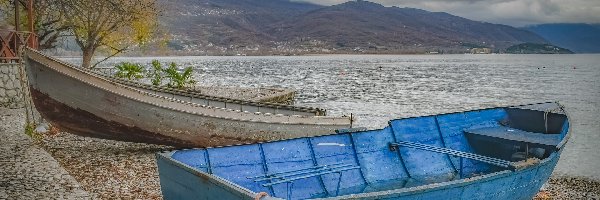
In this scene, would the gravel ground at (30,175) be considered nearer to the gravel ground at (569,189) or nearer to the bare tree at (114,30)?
the gravel ground at (569,189)

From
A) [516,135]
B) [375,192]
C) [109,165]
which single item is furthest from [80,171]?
[516,135]

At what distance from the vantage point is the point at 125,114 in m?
14.1

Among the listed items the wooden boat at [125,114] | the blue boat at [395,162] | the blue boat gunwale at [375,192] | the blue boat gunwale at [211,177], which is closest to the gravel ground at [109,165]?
the wooden boat at [125,114]

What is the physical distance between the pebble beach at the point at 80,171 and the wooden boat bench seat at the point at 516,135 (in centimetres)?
276

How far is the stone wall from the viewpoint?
74.7 ft

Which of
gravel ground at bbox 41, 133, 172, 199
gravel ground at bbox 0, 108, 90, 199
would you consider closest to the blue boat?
gravel ground at bbox 41, 133, 172, 199

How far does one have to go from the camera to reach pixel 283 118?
15992mm

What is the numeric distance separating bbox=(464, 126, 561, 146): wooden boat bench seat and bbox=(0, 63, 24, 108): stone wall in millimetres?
21184

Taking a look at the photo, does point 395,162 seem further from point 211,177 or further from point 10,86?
point 10,86

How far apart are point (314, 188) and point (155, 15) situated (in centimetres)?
2945

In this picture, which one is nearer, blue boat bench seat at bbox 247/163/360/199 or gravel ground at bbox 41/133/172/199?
blue boat bench seat at bbox 247/163/360/199

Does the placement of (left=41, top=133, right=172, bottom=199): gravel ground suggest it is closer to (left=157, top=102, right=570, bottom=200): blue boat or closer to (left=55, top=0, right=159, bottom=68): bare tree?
(left=157, top=102, right=570, bottom=200): blue boat

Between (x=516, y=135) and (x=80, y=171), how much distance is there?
38.6 feet

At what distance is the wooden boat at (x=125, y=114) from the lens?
44.5 feet
